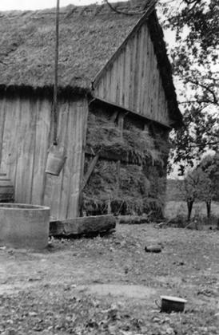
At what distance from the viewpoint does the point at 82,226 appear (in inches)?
370

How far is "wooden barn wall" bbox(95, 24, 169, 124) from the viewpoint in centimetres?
1311

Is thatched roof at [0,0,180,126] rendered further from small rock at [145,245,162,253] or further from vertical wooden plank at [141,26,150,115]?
small rock at [145,245,162,253]

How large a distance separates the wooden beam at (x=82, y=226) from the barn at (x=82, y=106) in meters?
2.20

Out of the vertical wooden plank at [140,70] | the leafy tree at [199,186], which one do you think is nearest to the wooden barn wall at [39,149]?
the vertical wooden plank at [140,70]

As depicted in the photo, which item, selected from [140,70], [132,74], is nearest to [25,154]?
[132,74]

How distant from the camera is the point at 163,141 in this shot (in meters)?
16.6

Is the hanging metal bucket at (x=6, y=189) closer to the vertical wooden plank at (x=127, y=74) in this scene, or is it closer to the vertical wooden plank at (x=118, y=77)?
the vertical wooden plank at (x=118, y=77)

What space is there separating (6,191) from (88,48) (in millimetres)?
3783

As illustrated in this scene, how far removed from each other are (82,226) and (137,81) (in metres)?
6.45

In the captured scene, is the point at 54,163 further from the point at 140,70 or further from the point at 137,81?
the point at 140,70

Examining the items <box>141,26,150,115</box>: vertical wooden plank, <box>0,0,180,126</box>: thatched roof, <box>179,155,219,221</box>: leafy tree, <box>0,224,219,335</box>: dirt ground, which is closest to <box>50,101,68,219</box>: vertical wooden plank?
<box>0,0,180,126</box>: thatched roof

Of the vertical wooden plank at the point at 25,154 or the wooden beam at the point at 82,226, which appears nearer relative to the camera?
the wooden beam at the point at 82,226

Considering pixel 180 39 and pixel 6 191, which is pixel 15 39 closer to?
pixel 6 191

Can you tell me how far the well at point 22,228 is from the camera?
825 cm
